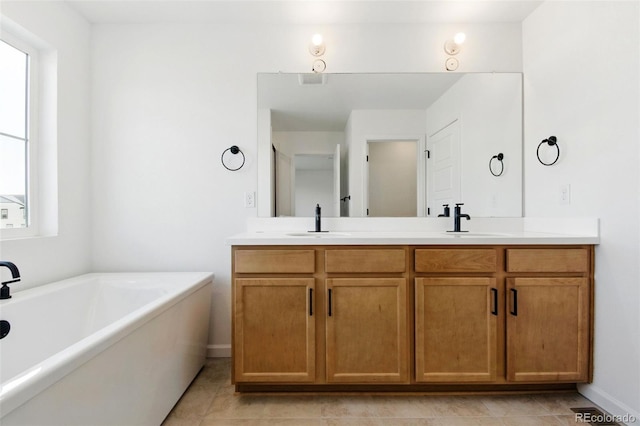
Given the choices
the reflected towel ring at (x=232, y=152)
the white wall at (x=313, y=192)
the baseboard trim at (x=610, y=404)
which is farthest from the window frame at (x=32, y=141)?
the baseboard trim at (x=610, y=404)

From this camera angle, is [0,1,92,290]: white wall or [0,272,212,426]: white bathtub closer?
[0,272,212,426]: white bathtub

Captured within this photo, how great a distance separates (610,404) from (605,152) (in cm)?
127

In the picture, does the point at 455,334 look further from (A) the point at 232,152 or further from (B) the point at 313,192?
(A) the point at 232,152

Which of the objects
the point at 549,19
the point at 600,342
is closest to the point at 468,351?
the point at 600,342

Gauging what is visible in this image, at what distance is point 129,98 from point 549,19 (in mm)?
2848

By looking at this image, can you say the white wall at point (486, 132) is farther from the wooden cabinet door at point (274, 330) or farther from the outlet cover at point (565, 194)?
the wooden cabinet door at point (274, 330)

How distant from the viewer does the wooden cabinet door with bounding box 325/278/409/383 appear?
1.71 meters

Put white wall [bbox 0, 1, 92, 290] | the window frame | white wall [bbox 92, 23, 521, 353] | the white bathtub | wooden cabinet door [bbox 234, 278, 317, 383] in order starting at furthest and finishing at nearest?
1. white wall [bbox 92, 23, 521, 353]
2. the window frame
3. white wall [bbox 0, 1, 92, 290]
4. wooden cabinet door [bbox 234, 278, 317, 383]
5. the white bathtub

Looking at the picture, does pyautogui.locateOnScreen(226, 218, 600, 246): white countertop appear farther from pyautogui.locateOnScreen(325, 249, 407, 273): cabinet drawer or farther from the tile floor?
the tile floor

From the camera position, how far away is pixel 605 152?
167cm

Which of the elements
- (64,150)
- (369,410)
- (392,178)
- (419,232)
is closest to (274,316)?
(369,410)

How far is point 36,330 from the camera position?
63.6 inches

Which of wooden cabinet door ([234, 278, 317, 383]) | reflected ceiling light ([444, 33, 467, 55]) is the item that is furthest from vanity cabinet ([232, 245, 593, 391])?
reflected ceiling light ([444, 33, 467, 55])

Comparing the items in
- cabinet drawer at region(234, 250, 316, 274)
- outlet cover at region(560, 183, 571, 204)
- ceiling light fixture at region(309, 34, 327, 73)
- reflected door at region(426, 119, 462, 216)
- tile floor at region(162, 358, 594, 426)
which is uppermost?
ceiling light fixture at region(309, 34, 327, 73)
